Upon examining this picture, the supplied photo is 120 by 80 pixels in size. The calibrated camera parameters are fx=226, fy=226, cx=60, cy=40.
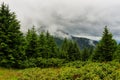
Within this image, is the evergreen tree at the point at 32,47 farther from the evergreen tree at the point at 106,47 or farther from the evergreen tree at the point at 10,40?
the evergreen tree at the point at 106,47

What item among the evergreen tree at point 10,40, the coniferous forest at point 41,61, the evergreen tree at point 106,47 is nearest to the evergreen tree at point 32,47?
the coniferous forest at point 41,61

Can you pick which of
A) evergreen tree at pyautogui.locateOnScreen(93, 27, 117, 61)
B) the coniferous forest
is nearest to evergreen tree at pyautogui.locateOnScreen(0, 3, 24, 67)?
the coniferous forest

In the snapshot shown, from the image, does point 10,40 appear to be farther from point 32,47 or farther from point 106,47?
point 106,47

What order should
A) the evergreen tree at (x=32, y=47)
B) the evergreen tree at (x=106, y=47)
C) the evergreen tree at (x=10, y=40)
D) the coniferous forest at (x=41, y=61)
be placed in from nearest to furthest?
the coniferous forest at (x=41, y=61) → the evergreen tree at (x=10, y=40) → the evergreen tree at (x=32, y=47) → the evergreen tree at (x=106, y=47)

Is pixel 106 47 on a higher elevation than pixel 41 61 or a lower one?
higher

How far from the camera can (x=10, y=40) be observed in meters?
28.5

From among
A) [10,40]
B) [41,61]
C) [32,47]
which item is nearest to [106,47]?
[32,47]

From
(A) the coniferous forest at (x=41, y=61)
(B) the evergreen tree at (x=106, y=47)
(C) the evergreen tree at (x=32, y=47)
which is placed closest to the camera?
(A) the coniferous forest at (x=41, y=61)

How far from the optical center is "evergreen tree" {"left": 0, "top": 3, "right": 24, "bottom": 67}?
2851cm

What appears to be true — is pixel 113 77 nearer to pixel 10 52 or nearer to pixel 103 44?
pixel 10 52

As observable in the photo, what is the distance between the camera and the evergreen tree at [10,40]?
2851 centimetres

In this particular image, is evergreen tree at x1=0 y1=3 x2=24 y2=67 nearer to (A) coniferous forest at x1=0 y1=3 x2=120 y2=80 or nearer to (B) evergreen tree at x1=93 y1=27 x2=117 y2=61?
(A) coniferous forest at x1=0 y1=3 x2=120 y2=80

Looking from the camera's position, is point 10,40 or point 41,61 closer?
point 10,40

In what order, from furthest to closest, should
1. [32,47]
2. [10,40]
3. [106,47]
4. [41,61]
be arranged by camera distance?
[106,47]
[32,47]
[41,61]
[10,40]
